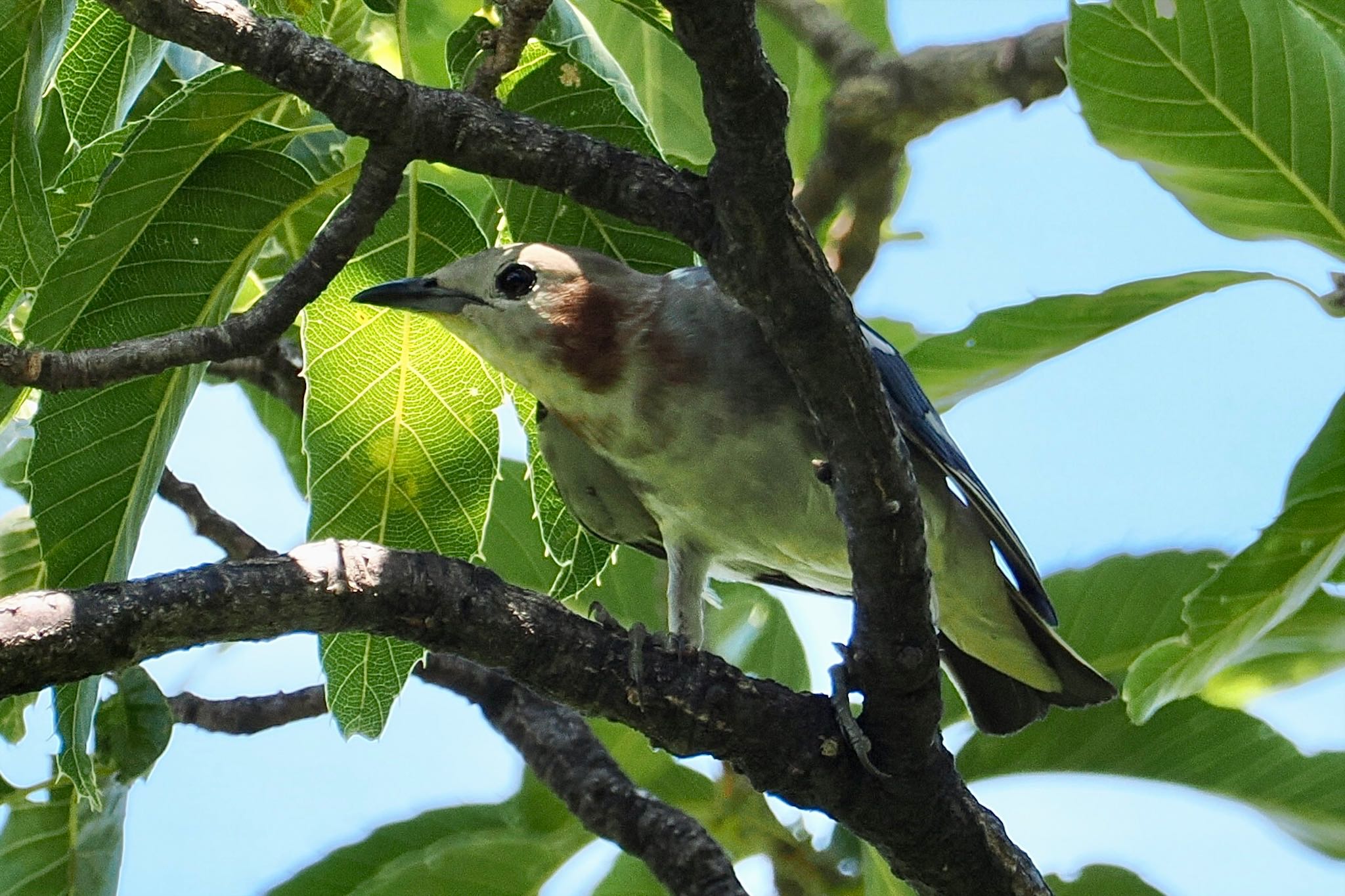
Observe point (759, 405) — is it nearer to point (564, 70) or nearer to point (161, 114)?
point (564, 70)

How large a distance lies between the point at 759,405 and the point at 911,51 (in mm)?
1954

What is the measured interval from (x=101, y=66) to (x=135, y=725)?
1.28m

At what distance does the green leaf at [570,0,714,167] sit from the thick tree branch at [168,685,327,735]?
1917mm

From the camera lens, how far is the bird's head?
2967mm

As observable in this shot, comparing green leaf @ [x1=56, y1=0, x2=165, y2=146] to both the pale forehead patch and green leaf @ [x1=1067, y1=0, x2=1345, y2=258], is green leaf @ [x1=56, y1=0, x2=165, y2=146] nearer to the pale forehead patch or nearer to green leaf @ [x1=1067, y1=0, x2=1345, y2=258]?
the pale forehead patch

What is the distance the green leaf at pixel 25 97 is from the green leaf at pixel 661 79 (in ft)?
6.86

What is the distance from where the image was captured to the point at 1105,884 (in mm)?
3580

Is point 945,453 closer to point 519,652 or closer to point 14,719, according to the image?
point 519,652

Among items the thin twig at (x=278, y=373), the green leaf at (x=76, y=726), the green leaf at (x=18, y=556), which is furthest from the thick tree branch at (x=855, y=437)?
the thin twig at (x=278, y=373)

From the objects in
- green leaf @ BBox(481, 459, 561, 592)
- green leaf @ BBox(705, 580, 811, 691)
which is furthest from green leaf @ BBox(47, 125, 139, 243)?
green leaf @ BBox(705, 580, 811, 691)

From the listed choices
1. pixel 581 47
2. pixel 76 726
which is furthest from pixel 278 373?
pixel 76 726

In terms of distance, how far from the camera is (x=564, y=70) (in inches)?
104

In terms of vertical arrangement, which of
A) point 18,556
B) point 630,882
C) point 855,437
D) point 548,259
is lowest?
point 630,882

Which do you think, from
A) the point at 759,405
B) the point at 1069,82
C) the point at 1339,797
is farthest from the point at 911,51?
the point at 1339,797
